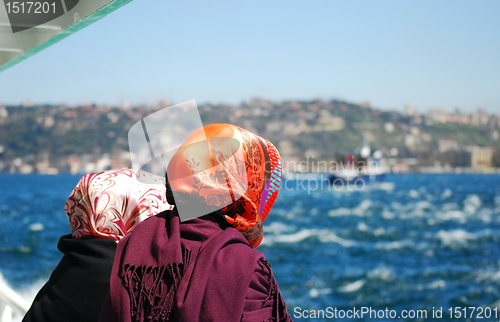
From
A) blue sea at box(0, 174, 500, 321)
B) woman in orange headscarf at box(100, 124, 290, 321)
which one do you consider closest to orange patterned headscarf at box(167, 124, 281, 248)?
woman in orange headscarf at box(100, 124, 290, 321)

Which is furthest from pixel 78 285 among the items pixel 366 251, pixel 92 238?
pixel 366 251

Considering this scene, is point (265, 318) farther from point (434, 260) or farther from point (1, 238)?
point (1, 238)

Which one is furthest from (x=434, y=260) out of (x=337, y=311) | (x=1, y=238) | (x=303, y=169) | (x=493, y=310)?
(x=303, y=169)

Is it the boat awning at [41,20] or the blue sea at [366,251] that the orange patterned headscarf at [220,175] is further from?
the blue sea at [366,251]

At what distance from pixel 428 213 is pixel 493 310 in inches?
1001

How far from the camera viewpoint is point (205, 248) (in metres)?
0.85

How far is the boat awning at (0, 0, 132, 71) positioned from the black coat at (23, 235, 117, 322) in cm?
110

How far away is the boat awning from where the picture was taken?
1949 millimetres

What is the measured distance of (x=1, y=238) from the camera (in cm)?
3394

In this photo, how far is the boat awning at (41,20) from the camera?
1949mm

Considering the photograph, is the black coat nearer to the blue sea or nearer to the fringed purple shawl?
the fringed purple shawl

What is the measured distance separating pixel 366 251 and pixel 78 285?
28.3m

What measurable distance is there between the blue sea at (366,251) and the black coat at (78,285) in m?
11.7

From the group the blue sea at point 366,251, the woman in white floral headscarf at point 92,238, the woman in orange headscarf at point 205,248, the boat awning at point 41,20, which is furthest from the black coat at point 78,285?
the blue sea at point 366,251
